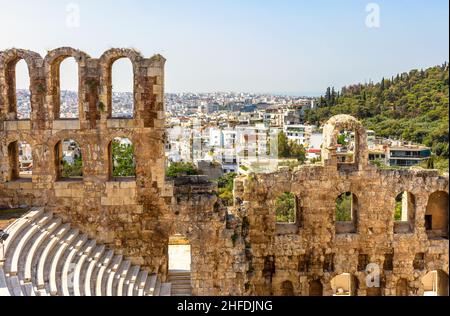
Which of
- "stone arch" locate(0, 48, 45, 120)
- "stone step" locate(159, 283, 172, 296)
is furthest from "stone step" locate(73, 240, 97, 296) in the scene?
"stone arch" locate(0, 48, 45, 120)

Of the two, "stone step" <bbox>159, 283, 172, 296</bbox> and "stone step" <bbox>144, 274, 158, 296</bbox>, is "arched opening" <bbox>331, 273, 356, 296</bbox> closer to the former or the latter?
"stone step" <bbox>159, 283, 172, 296</bbox>

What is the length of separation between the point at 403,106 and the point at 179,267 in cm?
6722

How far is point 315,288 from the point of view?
19.3 metres

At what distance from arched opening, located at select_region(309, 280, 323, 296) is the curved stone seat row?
18.6 ft

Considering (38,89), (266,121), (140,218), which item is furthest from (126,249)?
(266,121)

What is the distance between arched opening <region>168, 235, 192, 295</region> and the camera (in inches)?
691

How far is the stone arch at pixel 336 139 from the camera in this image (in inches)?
722

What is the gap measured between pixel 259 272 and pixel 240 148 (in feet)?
185

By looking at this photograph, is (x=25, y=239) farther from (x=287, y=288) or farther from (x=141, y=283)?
(x=287, y=288)

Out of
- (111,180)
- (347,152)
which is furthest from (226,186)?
(111,180)

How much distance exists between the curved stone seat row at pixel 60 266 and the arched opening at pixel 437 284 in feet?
36.2
